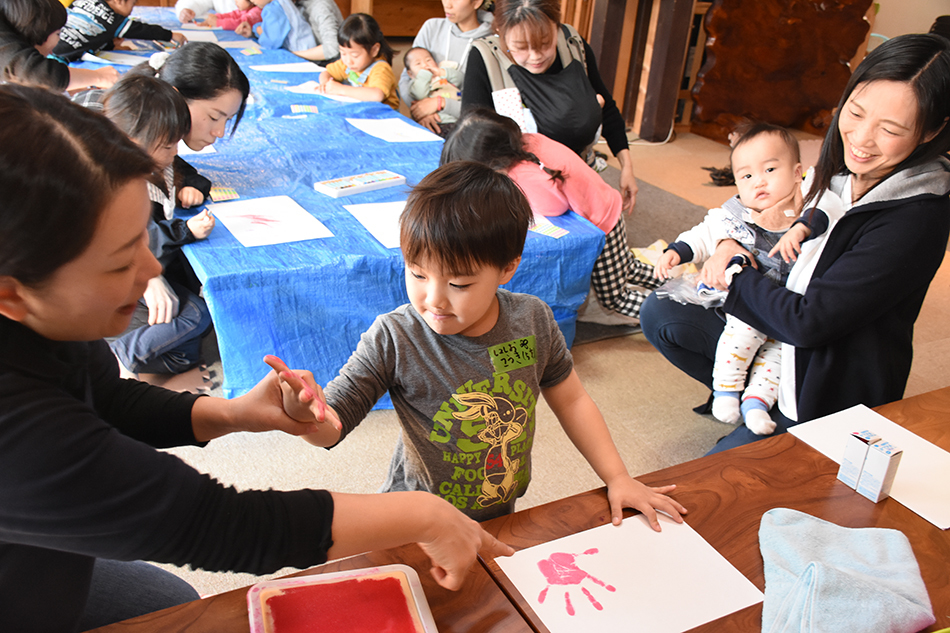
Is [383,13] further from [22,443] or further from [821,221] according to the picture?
[22,443]

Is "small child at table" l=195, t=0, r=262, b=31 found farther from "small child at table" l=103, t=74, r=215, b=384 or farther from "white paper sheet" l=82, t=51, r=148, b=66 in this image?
"small child at table" l=103, t=74, r=215, b=384

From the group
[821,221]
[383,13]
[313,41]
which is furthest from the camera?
[383,13]

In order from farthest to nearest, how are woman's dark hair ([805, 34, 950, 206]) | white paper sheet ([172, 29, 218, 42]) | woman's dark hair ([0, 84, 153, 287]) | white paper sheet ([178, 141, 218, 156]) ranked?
white paper sheet ([172, 29, 218, 42]) < white paper sheet ([178, 141, 218, 156]) < woman's dark hair ([805, 34, 950, 206]) < woman's dark hair ([0, 84, 153, 287])

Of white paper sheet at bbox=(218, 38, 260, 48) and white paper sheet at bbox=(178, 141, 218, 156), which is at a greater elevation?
white paper sheet at bbox=(218, 38, 260, 48)

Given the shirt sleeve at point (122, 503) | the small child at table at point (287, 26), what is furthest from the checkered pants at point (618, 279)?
the small child at table at point (287, 26)

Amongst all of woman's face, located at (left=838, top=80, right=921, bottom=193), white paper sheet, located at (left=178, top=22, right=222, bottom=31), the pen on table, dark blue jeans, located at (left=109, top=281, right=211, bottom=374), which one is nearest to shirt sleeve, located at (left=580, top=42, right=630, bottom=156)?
woman's face, located at (left=838, top=80, right=921, bottom=193)

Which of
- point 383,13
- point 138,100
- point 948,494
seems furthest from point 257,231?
point 383,13

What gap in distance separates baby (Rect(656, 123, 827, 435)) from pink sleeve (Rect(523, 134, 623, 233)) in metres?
0.51

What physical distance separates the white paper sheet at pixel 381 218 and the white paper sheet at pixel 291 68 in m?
2.03

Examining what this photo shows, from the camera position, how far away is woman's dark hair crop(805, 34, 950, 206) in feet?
4.09

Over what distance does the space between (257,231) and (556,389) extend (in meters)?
1.14

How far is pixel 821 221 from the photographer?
1526mm

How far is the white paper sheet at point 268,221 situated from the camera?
186 cm

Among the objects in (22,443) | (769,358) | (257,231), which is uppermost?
(22,443)
